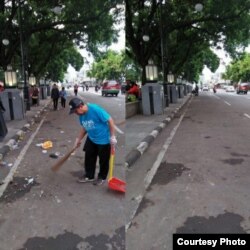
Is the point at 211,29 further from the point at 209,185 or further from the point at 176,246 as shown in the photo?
the point at 176,246

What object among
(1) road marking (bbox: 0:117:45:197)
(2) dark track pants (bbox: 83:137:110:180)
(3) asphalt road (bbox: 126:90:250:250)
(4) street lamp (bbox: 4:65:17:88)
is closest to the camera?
(3) asphalt road (bbox: 126:90:250:250)

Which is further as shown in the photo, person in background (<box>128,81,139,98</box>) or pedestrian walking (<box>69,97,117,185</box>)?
person in background (<box>128,81,139,98</box>)

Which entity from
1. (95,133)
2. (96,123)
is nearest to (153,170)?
(95,133)

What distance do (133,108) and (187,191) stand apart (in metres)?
11.7

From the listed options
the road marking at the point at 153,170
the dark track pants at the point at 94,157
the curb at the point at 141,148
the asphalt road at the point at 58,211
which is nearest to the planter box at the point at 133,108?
the curb at the point at 141,148

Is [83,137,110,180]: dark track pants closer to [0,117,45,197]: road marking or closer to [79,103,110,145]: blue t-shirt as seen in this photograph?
[79,103,110,145]: blue t-shirt

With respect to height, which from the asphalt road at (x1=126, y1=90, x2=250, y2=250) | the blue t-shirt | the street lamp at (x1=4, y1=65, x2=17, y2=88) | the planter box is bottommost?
the asphalt road at (x1=126, y1=90, x2=250, y2=250)

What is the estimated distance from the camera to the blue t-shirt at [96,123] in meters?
5.80

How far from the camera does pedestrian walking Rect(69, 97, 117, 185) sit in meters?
5.73

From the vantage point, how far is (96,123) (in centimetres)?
587

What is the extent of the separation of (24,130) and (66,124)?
1876 mm

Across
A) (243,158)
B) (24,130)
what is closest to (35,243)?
(243,158)

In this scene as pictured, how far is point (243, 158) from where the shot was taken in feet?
25.7

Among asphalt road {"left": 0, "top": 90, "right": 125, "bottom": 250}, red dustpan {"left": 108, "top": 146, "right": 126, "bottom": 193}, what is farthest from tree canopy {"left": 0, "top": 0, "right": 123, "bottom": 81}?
red dustpan {"left": 108, "top": 146, "right": 126, "bottom": 193}
